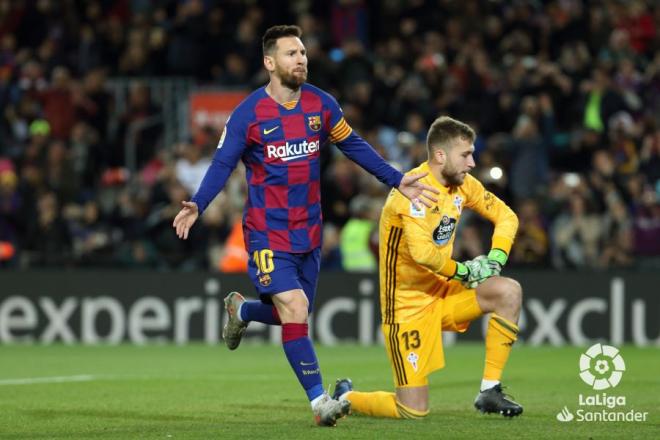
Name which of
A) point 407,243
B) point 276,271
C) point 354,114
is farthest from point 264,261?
point 354,114

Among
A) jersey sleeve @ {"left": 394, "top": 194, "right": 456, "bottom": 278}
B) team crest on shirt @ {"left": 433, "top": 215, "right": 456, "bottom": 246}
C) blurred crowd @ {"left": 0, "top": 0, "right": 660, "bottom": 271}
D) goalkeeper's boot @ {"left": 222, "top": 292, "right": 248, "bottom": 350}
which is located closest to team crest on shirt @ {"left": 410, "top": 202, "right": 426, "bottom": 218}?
jersey sleeve @ {"left": 394, "top": 194, "right": 456, "bottom": 278}

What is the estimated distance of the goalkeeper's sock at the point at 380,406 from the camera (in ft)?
29.7

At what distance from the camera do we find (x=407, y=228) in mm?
8961

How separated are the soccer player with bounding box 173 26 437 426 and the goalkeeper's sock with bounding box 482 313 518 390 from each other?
0.94 metres

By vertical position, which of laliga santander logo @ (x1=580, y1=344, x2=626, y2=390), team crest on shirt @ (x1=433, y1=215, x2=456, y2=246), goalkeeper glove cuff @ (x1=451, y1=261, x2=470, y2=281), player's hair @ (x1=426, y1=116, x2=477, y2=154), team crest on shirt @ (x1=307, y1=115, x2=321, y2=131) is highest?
team crest on shirt @ (x1=307, y1=115, x2=321, y2=131)

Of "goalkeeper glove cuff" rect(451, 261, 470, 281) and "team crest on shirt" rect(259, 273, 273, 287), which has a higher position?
"goalkeeper glove cuff" rect(451, 261, 470, 281)

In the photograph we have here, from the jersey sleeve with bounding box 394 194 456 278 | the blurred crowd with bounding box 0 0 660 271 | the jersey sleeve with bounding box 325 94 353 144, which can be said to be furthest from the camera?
the blurred crowd with bounding box 0 0 660 271

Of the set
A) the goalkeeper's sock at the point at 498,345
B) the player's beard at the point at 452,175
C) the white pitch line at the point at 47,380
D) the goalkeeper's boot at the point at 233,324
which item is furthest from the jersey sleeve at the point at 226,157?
the white pitch line at the point at 47,380

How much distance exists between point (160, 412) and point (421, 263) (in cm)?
218

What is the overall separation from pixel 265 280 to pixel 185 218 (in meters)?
0.72

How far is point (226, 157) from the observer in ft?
29.5

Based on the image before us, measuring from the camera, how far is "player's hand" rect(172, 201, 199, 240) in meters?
8.61

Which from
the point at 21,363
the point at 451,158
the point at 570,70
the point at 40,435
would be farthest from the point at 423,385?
the point at 570,70

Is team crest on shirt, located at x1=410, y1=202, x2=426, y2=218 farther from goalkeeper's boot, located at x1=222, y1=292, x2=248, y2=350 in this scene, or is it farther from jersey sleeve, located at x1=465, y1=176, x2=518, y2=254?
goalkeeper's boot, located at x1=222, y1=292, x2=248, y2=350
